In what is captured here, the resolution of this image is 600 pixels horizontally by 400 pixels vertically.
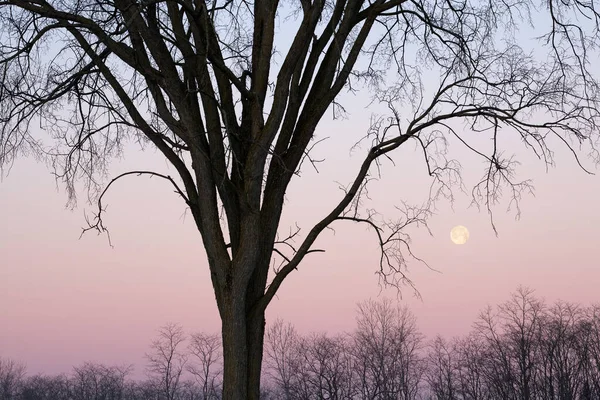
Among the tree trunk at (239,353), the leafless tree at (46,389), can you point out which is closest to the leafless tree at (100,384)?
the leafless tree at (46,389)

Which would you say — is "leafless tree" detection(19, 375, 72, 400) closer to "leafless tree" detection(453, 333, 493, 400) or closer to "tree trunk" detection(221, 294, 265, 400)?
"leafless tree" detection(453, 333, 493, 400)

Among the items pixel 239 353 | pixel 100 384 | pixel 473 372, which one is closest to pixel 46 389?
pixel 100 384

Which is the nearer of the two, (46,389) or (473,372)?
(473,372)

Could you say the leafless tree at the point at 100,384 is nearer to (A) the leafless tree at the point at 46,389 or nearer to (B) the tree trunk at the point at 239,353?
(A) the leafless tree at the point at 46,389

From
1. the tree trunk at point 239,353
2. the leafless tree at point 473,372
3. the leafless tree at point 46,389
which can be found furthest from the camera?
the leafless tree at point 46,389

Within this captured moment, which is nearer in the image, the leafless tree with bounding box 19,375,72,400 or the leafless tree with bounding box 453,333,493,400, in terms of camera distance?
the leafless tree with bounding box 453,333,493,400

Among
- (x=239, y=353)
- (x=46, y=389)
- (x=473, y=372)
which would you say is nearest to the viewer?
(x=239, y=353)

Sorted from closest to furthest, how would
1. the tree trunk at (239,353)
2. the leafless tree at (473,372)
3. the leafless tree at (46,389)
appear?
the tree trunk at (239,353) → the leafless tree at (473,372) → the leafless tree at (46,389)

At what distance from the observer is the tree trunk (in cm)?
567

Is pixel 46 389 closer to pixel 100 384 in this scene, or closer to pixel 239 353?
pixel 100 384

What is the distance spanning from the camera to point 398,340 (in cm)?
6550

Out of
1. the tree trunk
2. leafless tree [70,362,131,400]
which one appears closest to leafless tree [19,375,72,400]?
leafless tree [70,362,131,400]

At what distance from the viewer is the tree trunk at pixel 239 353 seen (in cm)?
567

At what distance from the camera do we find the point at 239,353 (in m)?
5.69
